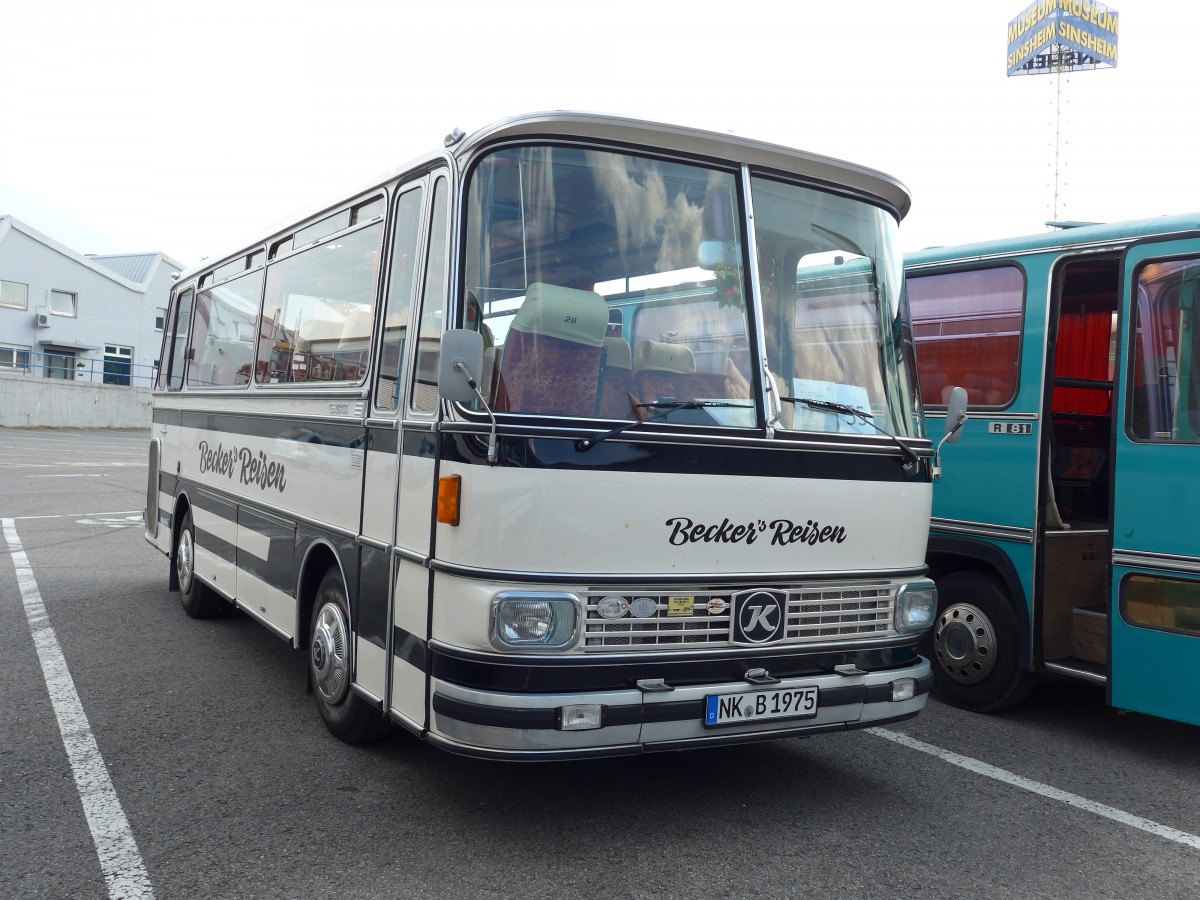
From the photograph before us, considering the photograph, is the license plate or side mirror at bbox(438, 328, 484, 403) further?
the license plate

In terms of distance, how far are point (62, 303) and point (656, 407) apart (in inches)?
2082

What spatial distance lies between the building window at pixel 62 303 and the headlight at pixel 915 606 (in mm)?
52192

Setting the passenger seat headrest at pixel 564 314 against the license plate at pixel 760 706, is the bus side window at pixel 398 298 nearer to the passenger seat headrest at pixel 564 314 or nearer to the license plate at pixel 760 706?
the passenger seat headrest at pixel 564 314

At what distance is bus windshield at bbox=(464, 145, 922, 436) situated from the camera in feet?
14.3

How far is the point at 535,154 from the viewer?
4.43 meters

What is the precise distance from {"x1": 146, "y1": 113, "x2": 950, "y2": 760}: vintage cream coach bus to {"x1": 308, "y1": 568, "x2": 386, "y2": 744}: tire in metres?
0.02

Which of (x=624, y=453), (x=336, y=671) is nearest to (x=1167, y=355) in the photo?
(x=624, y=453)

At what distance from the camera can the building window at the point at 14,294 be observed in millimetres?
48406

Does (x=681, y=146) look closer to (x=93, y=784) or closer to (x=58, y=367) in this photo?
(x=93, y=784)

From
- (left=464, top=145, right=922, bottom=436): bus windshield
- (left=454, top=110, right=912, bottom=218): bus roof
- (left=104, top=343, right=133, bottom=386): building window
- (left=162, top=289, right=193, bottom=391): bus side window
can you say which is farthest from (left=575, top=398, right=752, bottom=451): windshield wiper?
(left=104, top=343, right=133, bottom=386): building window

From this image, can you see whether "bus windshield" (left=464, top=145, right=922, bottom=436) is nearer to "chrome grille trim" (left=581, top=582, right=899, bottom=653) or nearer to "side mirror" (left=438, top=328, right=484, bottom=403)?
"side mirror" (left=438, top=328, right=484, bottom=403)

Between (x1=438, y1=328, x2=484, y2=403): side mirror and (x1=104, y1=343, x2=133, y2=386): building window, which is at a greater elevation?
(x1=104, y1=343, x2=133, y2=386): building window

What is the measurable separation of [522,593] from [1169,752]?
4055 millimetres

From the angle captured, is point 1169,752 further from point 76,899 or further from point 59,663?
point 59,663
